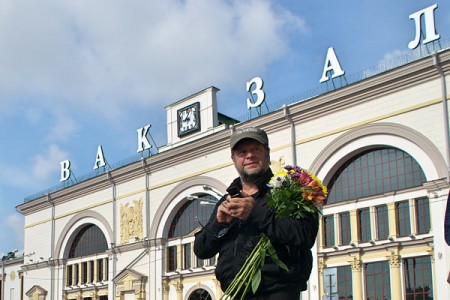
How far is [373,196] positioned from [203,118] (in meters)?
10.5

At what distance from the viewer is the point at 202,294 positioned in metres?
32.9

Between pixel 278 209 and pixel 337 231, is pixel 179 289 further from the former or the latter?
pixel 278 209

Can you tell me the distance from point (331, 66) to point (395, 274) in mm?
8368

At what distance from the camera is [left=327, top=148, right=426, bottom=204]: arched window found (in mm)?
25344

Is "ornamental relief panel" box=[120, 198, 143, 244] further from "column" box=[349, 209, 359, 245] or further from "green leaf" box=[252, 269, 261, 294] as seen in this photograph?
"green leaf" box=[252, 269, 261, 294]

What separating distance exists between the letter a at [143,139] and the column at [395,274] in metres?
15.7

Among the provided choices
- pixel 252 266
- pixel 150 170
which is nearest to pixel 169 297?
pixel 150 170

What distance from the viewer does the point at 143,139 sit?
37.3 metres

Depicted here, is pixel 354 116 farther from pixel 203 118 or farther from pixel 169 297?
pixel 169 297

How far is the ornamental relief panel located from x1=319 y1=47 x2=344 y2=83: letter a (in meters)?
12.5

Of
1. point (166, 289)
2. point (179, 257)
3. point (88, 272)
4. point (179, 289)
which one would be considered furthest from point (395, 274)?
point (88, 272)

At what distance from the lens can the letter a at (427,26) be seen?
82.0 feet

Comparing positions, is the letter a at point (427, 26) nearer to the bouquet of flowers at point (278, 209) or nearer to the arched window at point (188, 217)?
the arched window at point (188, 217)

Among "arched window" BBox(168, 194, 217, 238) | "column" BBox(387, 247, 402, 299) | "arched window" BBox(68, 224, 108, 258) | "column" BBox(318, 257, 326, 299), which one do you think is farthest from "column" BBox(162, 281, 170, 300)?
"column" BBox(387, 247, 402, 299)
